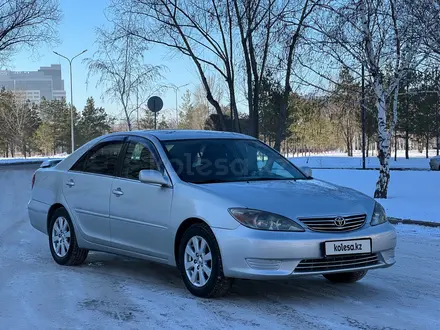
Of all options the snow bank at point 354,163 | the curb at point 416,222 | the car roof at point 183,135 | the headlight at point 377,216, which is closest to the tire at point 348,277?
the headlight at point 377,216

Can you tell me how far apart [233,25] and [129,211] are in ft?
43.4

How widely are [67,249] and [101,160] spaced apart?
1.10m

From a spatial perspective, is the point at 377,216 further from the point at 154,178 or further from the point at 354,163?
the point at 354,163

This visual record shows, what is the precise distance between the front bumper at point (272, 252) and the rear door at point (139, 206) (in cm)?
79

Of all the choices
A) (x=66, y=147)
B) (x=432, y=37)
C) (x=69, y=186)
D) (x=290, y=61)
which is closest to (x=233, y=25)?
(x=290, y=61)

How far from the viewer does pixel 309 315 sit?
4547mm

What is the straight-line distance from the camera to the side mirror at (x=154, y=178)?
5.35 metres

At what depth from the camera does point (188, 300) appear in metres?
5.02

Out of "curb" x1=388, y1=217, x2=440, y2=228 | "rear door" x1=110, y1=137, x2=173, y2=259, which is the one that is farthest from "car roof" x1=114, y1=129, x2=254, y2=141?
"curb" x1=388, y1=217, x2=440, y2=228

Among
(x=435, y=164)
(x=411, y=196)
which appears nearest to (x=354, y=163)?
(x=435, y=164)

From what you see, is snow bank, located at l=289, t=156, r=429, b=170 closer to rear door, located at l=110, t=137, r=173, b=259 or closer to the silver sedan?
the silver sedan

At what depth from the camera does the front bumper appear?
15.1 ft

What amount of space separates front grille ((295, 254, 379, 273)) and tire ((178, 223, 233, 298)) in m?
0.65

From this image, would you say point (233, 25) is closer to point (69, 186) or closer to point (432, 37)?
point (432, 37)
